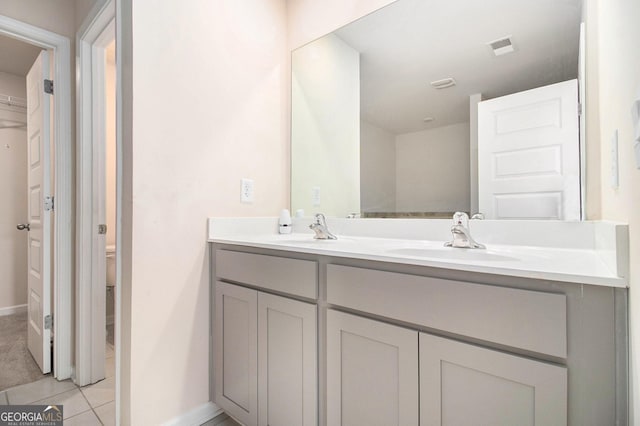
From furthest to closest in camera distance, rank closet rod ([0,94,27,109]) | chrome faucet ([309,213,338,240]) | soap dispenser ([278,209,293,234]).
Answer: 1. closet rod ([0,94,27,109])
2. soap dispenser ([278,209,293,234])
3. chrome faucet ([309,213,338,240])

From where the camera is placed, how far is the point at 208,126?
1.50 metres

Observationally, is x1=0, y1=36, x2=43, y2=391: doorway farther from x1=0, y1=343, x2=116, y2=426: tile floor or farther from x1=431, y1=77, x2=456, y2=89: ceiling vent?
x1=431, y1=77, x2=456, y2=89: ceiling vent

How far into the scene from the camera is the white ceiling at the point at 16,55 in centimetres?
251

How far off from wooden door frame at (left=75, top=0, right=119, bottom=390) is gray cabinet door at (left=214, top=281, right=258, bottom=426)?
2.91 ft

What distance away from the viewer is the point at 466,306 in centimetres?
75

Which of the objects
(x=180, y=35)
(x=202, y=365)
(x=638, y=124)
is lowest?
(x=202, y=365)

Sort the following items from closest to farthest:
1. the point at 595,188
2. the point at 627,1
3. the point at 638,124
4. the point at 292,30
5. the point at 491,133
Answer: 1. the point at 638,124
2. the point at 627,1
3. the point at 595,188
4. the point at 491,133
5. the point at 292,30

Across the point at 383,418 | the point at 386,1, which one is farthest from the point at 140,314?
the point at 386,1

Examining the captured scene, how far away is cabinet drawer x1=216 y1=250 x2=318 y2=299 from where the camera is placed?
108 centimetres

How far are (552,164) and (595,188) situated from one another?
0.15m

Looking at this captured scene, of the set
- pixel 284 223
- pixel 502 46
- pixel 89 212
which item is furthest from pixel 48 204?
pixel 502 46

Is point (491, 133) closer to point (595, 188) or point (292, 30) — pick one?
point (595, 188)

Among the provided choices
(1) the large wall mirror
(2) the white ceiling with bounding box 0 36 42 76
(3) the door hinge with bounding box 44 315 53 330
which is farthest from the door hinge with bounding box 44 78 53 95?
(1) the large wall mirror

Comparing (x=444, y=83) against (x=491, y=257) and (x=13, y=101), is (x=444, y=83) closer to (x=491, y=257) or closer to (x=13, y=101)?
(x=491, y=257)
